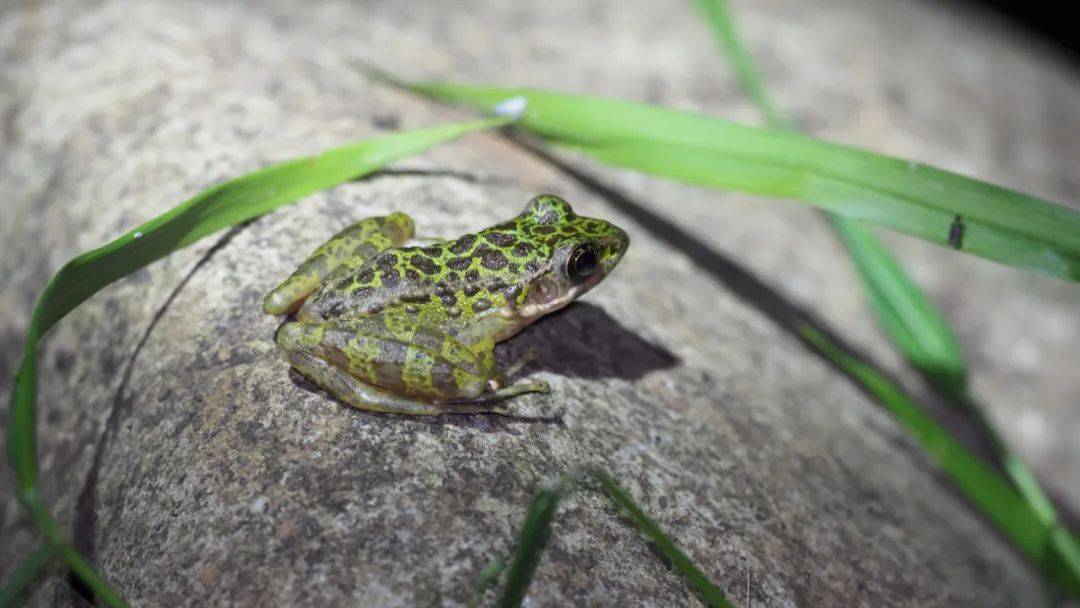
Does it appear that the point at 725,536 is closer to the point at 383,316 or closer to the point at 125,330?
the point at 383,316

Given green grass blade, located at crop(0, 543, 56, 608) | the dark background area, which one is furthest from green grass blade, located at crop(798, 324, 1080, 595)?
the dark background area

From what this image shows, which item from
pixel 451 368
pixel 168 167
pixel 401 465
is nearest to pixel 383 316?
pixel 451 368

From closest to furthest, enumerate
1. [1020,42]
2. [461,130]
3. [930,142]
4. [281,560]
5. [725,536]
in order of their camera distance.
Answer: [281,560] < [725,536] < [461,130] < [930,142] < [1020,42]

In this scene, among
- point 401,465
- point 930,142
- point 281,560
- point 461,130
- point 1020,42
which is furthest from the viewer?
point 1020,42

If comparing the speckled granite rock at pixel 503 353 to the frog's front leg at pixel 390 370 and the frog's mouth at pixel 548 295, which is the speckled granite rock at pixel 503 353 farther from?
the frog's mouth at pixel 548 295

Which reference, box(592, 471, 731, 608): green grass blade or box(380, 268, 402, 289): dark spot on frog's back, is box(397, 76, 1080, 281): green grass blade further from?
box(592, 471, 731, 608): green grass blade

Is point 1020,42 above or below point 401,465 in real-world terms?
above
